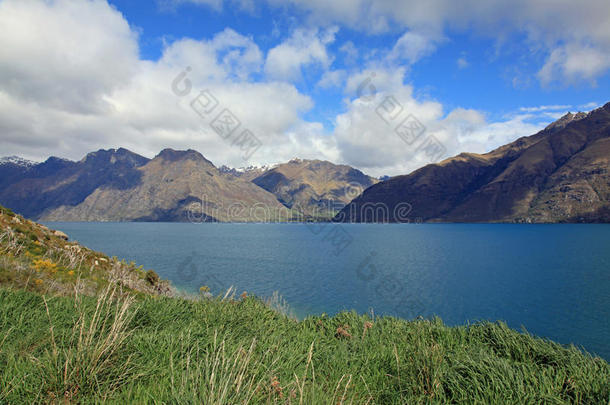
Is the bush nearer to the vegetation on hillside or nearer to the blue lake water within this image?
the vegetation on hillside

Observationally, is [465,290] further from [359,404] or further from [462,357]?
[359,404]

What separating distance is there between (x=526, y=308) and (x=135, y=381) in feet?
128

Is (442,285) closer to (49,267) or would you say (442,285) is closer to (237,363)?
(49,267)

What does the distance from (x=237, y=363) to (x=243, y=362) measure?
1.94 ft

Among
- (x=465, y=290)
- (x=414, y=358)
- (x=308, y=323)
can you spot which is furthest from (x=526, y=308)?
(x=414, y=358)

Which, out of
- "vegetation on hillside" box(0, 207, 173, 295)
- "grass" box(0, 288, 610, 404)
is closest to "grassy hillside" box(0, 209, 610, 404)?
"grass" box(0, 288, 610, 404)

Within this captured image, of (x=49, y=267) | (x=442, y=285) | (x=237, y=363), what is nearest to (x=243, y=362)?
(x=237, y=363)

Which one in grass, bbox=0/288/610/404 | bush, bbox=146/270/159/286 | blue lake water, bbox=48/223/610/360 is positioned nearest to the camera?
grass, bbox=0/288/610/404

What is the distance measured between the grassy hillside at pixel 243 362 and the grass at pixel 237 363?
0.08 ft

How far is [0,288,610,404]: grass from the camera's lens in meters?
4.20

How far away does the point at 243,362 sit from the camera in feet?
15.2

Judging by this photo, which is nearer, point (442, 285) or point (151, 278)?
point (151, 278)

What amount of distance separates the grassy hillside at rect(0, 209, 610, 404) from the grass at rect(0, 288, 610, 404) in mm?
26

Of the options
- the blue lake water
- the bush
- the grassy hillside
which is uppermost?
the grassy hillside
